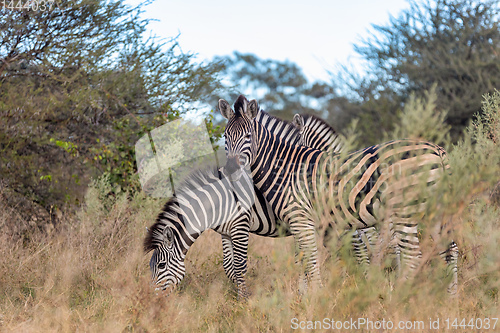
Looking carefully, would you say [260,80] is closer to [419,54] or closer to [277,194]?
[419,54]

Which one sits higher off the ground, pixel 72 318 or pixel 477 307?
pixel 72 318

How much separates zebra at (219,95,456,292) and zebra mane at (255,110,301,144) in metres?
0.50

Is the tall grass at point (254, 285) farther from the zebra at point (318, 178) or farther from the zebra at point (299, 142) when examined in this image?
the zebra at point (299, 142)

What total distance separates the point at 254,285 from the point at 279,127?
72.1 inches

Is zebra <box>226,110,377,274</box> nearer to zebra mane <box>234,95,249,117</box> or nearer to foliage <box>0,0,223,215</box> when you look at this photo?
zebra mane <box>234,95,249,117</box>

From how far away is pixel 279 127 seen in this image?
4.83 m

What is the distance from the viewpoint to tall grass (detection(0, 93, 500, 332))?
284 cm

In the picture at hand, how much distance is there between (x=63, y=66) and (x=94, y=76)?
0.55 m

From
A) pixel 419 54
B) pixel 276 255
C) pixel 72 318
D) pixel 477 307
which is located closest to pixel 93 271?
pixel 72 318

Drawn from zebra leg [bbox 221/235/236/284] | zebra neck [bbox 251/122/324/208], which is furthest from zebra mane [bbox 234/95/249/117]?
zebra leg [bbox 221/235/236/284]

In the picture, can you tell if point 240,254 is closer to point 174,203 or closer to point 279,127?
point 174,203

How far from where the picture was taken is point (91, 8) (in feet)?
25.1

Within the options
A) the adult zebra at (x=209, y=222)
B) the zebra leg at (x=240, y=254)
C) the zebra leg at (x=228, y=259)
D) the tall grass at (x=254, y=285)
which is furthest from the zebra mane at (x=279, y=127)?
the tall grass at (x=254, y=285)

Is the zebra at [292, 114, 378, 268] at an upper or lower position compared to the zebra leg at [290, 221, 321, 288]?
upper
